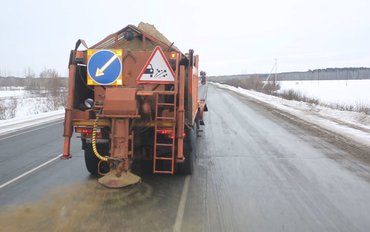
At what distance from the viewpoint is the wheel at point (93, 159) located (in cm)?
704

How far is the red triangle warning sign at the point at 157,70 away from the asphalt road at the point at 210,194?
1849mm

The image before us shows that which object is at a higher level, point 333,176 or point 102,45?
point 102,45

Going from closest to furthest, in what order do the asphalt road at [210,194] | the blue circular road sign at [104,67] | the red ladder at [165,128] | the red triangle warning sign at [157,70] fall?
the asphalt road at [210,194], the red ladder at [165,128], the red triangle warning sign at [157,70], the blue circular road sign at [104,67]

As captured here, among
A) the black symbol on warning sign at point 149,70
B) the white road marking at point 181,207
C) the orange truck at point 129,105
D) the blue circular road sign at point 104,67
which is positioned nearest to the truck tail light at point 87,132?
the orange truck at point 129,105

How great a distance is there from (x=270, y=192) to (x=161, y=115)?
226cm

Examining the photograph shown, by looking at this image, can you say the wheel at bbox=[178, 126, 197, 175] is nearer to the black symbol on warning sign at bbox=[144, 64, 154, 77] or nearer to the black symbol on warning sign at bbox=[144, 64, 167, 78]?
the black symbol on warning sign at bbox=[144, 64, 167, 78]

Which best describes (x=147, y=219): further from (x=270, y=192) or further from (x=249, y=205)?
(x=270, y=192)

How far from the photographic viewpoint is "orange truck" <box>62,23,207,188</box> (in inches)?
238

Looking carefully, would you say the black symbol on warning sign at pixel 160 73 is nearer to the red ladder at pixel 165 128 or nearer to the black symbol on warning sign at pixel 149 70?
the black symbol on warning sign at pixel 149 70

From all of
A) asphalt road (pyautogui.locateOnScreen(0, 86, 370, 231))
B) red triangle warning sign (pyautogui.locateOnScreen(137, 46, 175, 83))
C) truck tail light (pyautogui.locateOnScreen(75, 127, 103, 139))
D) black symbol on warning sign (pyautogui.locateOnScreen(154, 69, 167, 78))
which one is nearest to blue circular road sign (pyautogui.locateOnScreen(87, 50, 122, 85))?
red triangle warning sign (pyautogui.locateOnScreen(137, 46, 175, 83))

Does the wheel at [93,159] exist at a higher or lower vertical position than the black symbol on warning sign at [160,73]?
lower

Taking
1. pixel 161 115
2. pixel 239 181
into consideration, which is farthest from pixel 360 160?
pixel 161 115

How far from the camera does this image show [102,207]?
17.7 feet

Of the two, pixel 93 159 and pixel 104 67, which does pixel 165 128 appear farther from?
pixel 93 159
